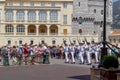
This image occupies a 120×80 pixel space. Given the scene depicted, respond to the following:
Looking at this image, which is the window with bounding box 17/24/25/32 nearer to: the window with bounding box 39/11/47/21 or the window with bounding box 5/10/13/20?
the window with bounding box 5/10/13/20

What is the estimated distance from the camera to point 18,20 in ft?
362

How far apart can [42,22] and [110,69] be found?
96501 mm

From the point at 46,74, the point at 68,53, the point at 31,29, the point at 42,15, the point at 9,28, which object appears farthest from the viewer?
the point at 31,29

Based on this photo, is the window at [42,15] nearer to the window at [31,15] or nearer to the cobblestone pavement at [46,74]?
the window at [31,15]

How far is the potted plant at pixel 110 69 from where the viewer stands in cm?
1513

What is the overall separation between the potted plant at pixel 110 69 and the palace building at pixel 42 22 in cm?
8706

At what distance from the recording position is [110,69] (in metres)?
15.2

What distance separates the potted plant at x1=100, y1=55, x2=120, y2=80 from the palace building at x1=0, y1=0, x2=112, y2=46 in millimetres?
87056

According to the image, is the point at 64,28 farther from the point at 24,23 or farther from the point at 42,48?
the point at 42,48

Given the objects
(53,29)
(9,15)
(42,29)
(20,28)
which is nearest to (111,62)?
(20,28)

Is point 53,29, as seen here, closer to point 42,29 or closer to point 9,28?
point 42,29

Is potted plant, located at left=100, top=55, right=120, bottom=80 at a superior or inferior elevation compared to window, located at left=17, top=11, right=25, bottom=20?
inferior

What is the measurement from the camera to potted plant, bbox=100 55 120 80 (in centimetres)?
1513

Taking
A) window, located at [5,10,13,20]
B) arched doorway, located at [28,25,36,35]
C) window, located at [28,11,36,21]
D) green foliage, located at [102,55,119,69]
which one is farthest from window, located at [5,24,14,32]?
green foliage, located at [102,55,119,69]
